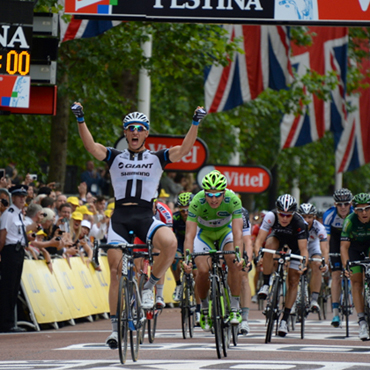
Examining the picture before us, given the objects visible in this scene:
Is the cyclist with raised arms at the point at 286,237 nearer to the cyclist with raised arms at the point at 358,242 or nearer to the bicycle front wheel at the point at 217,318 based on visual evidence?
the cyclist with raised arms at the point at 358,242

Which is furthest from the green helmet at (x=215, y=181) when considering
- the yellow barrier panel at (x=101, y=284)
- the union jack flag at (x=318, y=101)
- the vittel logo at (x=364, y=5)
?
the union jack flag at (x=318, y=101)

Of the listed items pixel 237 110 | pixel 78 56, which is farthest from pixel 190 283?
pixel 237 110

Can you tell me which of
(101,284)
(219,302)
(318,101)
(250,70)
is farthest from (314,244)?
(318,101)

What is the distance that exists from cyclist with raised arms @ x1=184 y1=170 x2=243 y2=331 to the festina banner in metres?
1.84

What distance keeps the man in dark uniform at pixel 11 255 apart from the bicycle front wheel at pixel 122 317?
5.37 metres

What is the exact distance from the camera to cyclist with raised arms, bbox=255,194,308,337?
45.9 ft

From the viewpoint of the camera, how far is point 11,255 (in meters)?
15.0

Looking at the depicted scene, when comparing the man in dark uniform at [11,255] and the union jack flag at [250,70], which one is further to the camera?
the union jack flag at [250,70]

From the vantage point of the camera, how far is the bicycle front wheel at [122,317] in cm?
955

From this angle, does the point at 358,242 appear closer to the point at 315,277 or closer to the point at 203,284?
the point at 203,284

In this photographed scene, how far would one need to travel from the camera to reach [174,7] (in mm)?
12000

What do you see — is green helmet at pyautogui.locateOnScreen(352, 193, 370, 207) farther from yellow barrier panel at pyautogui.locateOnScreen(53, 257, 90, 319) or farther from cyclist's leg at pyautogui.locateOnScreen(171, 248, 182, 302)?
yellow barrier panel at pyautogui.locateOnScreen(53, 257, 90, 319)

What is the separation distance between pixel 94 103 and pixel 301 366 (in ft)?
54.3

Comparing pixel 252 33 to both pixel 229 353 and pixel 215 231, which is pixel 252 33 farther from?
pixel 229 353
